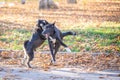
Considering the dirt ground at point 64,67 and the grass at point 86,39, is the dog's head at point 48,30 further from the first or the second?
the grass at point 86,39

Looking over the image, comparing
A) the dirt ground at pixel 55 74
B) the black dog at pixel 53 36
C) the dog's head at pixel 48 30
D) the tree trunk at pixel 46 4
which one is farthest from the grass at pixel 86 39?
the tree trunk at pixel 46 4

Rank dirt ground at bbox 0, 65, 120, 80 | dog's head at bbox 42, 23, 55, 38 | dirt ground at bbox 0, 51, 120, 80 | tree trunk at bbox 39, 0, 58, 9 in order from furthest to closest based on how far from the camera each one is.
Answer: tree trunk at bbox 39, 0, 58, 9 → dog's head at bbox 42, 23, 55, 38 → dirt ground at bbox 0, 51, 120, 80 → dirt ground at bbox 0, 65, 120, 80

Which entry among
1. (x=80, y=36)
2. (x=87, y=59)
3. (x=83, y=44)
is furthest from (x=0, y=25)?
(x=87, y=59)

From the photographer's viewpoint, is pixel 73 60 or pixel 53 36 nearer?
pixel 53 36

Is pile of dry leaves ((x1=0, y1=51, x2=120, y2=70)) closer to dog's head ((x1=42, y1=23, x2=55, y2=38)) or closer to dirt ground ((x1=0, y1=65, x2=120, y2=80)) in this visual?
dirt ground ((x1=0, y1=65, x2=120, y2=80))

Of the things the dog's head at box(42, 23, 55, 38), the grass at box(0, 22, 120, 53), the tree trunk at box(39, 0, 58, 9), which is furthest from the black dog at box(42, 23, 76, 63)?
the tree trunk at box(39, 0, 58, 9)

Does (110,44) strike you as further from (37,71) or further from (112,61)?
(37,71)

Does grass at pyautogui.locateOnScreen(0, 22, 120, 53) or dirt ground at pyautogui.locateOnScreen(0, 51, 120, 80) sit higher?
dirt ground at pyautogui.locateOnScreen(0, 51, 120, 80)

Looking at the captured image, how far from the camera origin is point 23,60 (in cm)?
1280

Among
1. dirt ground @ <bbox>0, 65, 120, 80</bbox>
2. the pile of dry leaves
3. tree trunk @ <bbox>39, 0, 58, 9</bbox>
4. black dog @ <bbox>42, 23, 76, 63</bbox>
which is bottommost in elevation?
tree trunk @ <bbox>39, 0, 58, 9</bbox>

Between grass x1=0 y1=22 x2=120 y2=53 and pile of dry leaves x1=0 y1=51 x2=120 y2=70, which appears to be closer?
pile of dry leaves x1=0 y1=51 x2=120 y2=70

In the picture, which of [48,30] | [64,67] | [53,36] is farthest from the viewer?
[64,67]

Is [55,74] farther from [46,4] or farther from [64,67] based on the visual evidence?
Result: [46,4]

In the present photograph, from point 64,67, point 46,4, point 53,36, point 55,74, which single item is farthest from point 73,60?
point 46,4
